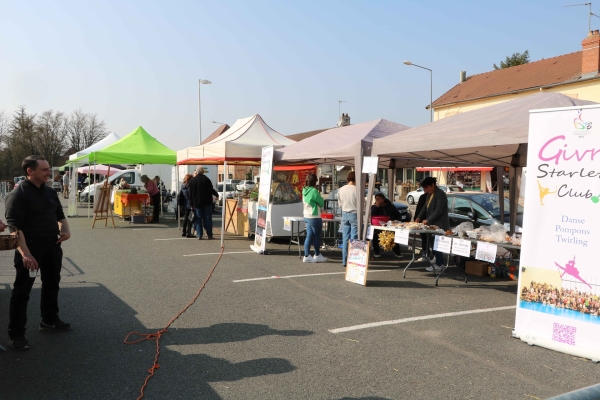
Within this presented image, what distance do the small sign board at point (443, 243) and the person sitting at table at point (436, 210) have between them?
96 cm

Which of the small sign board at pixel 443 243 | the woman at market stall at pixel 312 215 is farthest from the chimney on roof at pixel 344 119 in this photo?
the small sign board at pixel 443 243

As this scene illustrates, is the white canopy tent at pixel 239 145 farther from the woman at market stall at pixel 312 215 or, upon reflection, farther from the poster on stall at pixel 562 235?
the poster on stall at pixel 562 235

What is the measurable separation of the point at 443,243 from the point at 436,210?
139cm

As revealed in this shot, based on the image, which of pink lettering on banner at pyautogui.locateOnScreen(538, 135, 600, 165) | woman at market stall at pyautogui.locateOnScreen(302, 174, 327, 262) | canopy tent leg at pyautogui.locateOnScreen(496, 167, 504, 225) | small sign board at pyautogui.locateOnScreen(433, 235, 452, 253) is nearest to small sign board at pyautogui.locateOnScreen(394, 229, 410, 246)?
small sign board at pyautogui.locateOnScreen(433, 235, 452, 253)

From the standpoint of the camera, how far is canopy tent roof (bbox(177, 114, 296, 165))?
12.7 m

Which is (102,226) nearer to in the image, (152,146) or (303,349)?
(152,146)

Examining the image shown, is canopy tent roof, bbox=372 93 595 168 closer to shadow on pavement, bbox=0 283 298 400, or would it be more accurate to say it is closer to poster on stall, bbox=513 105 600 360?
poster on stall, bbox=513 105 600 360

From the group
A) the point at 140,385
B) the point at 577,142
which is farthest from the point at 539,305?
the point at 140,385

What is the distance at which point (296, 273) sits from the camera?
9016 millimetres

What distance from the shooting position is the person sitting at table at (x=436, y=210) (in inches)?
358

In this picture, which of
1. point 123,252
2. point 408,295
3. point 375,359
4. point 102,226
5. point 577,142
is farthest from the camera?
point 102,226

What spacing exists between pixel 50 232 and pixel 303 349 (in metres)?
2.80

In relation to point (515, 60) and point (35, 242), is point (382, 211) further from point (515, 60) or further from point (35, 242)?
point (515, 60)

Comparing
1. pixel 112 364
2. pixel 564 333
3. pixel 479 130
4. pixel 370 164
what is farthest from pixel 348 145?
pixel 112 364
